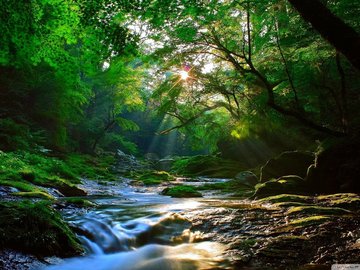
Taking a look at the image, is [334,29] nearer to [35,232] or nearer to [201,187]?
[35,232]

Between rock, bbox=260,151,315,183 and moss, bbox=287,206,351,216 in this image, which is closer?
moss, bbox=287,206,351,216

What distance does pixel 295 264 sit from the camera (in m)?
3.95

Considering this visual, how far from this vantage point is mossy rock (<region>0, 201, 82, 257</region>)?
13.2 ft

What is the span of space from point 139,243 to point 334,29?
4.60 metres

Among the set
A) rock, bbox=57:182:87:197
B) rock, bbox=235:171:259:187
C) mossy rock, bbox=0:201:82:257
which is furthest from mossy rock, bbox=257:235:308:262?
rock, bbox=235:171:259:187

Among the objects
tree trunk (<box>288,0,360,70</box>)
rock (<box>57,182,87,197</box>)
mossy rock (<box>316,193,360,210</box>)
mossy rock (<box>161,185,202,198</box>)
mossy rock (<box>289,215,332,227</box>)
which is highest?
tree trunk (<box>288,0,360,70</box>)

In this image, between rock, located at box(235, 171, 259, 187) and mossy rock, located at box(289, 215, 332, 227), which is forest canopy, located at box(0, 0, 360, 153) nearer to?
rock, located at box(235, 171, 259, 187)

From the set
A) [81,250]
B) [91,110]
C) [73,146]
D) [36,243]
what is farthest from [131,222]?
[91,110]

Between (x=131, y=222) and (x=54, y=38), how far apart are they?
378 cm

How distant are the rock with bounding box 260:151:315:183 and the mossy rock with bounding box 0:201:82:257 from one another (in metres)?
9.37

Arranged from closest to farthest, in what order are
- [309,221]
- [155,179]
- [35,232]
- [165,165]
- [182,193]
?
[35,232]
[309,221]
[182,193]
[155,179]
[165,165]

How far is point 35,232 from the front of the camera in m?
4.21

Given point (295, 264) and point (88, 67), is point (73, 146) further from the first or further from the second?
point (295, 264)

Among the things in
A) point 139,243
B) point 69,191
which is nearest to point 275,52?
point 139,243
